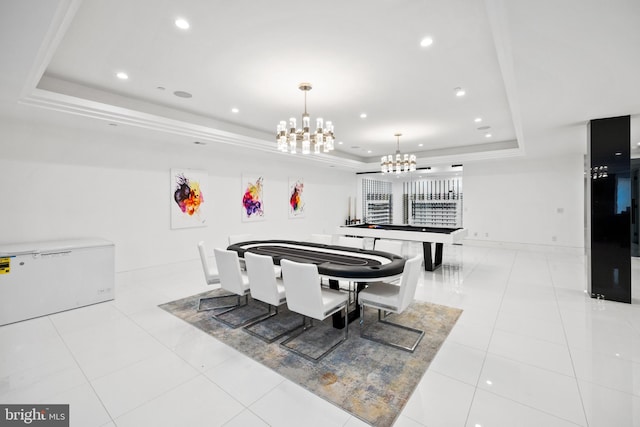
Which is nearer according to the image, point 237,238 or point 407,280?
point 407,280

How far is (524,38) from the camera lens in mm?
2189

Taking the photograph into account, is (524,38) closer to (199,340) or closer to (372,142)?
(199,340)

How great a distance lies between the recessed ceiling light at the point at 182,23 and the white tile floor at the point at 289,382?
10.4ft

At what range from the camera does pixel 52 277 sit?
12.1 feet

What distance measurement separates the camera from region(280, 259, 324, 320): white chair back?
2.60 meters

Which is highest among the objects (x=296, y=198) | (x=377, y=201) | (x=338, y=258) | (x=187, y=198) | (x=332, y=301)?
(x=377, y=201)

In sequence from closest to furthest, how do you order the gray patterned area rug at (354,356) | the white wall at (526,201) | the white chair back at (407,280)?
the gray patterned area rug at (354,356) < the white chair back at (407,280) < the white wall at (526,201)

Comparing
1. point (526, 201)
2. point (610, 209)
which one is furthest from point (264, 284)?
point (526, 201)

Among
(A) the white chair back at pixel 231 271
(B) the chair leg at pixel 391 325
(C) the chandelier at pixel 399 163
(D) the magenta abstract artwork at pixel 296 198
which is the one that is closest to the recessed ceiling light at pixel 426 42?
(B) the chair leg at pixel 391 325

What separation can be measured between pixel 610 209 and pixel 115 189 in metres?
8.12

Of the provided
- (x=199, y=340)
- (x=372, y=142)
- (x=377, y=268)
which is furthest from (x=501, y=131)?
(x=199, y=340)

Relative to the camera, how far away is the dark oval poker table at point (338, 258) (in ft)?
9.39

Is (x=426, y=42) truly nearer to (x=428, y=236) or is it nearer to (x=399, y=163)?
(x=428, y=236)

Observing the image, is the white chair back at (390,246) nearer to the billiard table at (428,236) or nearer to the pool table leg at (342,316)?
the pool table leg at (342,316)
